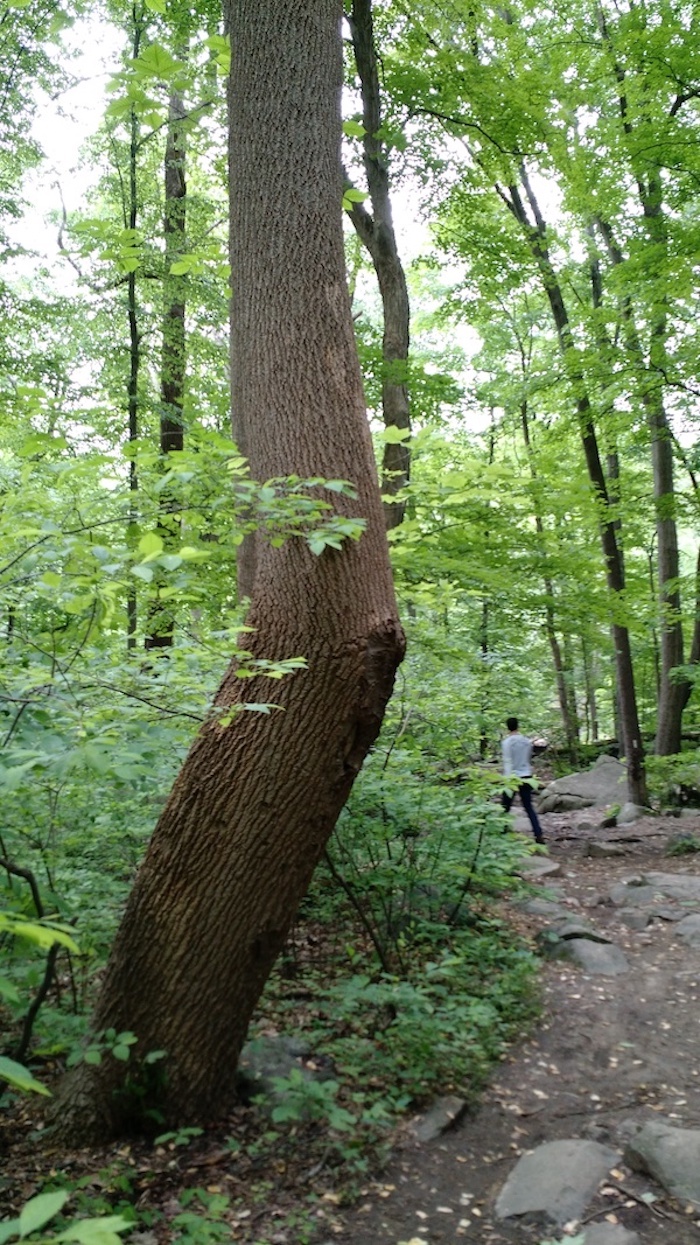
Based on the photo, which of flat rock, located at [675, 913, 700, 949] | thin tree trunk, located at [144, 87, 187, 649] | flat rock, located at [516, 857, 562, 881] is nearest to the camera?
flat rock, located at [675, 913, 700, 949]

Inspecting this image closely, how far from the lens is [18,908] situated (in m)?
3.13

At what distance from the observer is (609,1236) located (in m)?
2.99

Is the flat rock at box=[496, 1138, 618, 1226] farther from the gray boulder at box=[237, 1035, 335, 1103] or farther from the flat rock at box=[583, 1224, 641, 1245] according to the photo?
the gray boulder at box=[237, 1035, 335, 1103]

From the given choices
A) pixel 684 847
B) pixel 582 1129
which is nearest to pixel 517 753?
pixel 684 847

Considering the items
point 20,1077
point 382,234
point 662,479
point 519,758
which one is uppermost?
point 382,234

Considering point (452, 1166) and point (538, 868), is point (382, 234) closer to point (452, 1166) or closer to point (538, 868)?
point (538, 868)

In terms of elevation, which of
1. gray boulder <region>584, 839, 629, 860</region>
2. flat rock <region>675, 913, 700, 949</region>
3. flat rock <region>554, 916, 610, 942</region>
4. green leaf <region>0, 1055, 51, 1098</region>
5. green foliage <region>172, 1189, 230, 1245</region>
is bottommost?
gray boulder <region>584, 839, 629, 860</region>

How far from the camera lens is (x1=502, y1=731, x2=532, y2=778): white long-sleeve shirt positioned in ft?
32.4

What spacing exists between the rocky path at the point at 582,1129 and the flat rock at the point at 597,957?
12mm

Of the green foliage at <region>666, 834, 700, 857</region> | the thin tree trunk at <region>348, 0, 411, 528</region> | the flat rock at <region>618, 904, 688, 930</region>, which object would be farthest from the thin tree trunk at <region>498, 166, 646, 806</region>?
the flat rock at <region>618, 904, 688, 930</region>

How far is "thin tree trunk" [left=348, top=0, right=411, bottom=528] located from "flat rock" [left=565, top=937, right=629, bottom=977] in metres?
5.22

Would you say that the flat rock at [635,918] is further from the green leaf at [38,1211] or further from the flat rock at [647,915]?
the green leaf at [38,1211]

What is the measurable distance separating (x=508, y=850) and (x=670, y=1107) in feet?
6.26

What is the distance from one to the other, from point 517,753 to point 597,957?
13.3 ft
